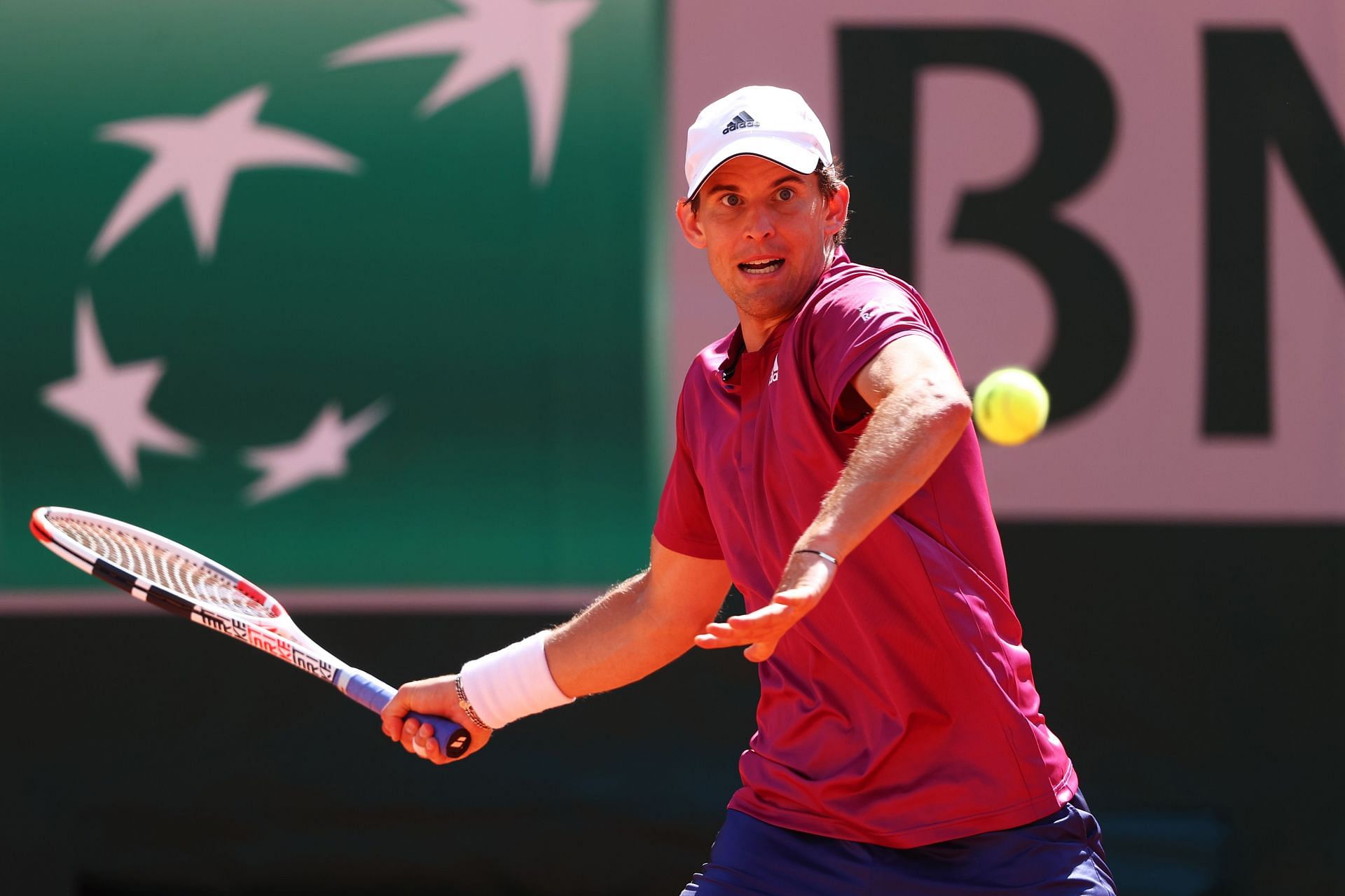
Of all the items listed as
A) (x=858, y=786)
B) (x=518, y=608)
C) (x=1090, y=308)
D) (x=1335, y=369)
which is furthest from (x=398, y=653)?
(x=1335, y=369)

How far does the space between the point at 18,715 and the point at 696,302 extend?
256 centimetres

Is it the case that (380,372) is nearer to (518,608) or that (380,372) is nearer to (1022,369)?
(518,608)

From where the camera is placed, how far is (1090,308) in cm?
494

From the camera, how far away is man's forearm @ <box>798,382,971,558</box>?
2078 millimetres

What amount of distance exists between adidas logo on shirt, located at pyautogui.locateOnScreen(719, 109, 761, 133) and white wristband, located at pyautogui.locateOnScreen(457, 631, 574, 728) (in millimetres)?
1090

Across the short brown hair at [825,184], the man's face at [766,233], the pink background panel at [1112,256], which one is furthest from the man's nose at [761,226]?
the pink background panel at [1112,256]

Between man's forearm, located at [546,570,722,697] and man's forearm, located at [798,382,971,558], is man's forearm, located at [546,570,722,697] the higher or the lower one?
the lower one

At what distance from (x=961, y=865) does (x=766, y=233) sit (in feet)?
3.51

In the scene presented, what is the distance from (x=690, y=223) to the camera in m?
→ 2.78

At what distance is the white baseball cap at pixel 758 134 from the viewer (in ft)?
8.40

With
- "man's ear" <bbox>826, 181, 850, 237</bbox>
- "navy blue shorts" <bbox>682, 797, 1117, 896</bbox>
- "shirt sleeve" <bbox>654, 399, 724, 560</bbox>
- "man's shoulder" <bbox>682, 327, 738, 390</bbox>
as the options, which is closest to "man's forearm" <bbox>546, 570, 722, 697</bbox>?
"shirt sleeve" <bbox>654, 399, 724, 560</bbox>

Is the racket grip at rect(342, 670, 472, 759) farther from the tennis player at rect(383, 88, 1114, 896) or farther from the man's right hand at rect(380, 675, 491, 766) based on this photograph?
the tennis player at rect(383, 88, 1114, 896)

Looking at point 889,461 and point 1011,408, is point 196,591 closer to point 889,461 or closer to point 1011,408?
point 889,461

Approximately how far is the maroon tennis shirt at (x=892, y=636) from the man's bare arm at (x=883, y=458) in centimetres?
9
